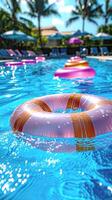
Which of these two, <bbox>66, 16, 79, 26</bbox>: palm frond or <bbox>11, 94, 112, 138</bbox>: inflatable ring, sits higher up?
<bbox>66, 16, 79, 26</bbox>: palm frond

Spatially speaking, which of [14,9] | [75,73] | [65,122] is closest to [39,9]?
[14,9]

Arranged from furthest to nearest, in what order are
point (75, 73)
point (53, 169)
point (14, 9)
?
point (14, 9) < point (75, 73) < point (53, 169)

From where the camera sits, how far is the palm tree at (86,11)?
32.5 meters

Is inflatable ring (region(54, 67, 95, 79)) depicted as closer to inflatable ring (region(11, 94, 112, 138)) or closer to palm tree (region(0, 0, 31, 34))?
inflatable ring (region(11, 94, 112, 138))

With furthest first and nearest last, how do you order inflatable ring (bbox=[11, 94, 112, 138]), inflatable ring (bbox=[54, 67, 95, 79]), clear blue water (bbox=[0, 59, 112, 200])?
inflatable ring (bbox=[54, 67, 95, 79]) < inflatable ring (bbox=[11, 94, 112, 138]) < clear blue water (bbox=[0, 59, 112, 200])

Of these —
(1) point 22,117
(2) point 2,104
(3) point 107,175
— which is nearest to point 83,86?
(2) point 2,104

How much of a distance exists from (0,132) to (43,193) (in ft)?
6.85

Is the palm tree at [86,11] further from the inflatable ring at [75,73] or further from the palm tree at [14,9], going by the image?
the inflatable ring at [75,73]

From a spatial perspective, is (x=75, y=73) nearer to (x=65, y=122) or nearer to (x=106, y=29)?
(x=65, y=122)

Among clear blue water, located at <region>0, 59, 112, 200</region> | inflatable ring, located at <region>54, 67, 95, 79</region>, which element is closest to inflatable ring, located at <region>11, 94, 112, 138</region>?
clear blue water, located at <region>0, 59, 112, 200</region>

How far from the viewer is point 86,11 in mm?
32688

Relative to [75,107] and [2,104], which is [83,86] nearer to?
[2,104]

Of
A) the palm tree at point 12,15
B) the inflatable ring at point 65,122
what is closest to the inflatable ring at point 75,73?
the inflatable ring at point 65,122

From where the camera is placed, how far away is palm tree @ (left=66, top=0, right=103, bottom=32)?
3253cm
